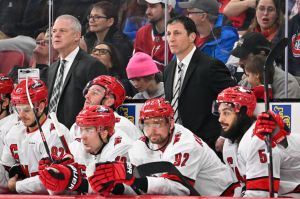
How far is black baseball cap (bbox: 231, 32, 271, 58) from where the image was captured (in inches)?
294

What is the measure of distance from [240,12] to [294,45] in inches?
22.8

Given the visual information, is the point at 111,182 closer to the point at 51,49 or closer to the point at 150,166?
the point at 150,166

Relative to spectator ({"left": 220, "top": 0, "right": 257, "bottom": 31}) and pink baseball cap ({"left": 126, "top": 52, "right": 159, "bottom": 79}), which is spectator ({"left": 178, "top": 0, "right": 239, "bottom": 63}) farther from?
pink baseball cap ({"left": 126, "top": 52, "right": 159, "bottom": 79})

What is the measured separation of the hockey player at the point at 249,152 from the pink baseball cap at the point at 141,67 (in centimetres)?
137

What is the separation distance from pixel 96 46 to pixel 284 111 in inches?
77.2

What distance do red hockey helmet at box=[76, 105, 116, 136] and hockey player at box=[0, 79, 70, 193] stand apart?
633 millimetres

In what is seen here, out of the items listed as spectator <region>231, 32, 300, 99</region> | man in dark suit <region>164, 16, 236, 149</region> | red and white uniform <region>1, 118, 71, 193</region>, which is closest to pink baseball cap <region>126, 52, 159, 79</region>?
man in dark suit <region>164, 16, 236, 149</region>

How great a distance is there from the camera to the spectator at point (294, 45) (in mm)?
7418

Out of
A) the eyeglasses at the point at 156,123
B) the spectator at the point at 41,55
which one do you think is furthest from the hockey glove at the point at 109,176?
the spectator at the point at 41,55

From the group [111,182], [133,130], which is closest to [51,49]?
[133,130]

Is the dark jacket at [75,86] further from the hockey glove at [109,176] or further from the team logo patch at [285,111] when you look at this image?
the hockey glove at [109,176]

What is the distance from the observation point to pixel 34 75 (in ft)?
27.9

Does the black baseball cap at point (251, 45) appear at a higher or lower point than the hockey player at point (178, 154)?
higher

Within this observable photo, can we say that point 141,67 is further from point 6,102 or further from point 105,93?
point 6,102
